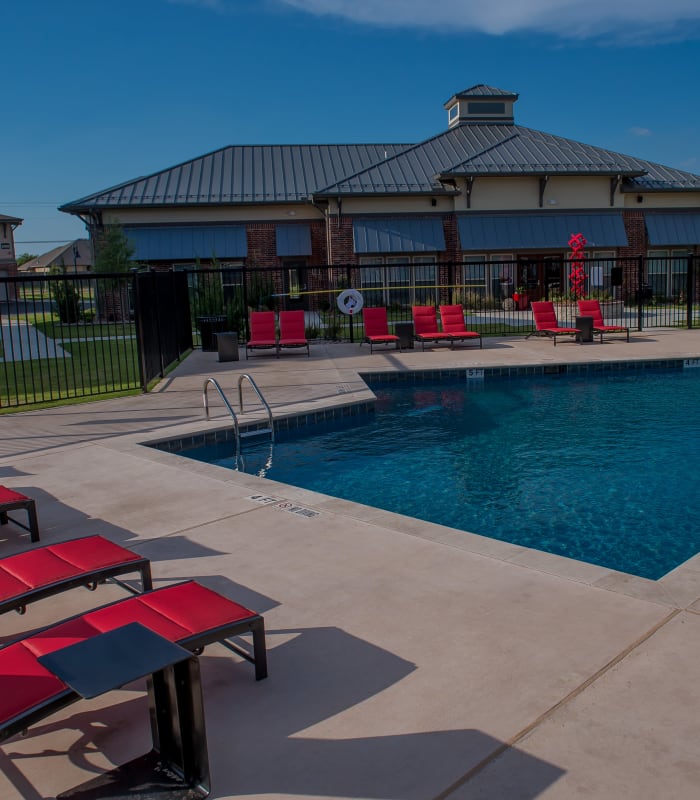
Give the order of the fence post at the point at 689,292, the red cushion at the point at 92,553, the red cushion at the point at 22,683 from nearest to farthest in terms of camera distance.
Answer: the red cushion at the point at 22,683, the red cushion at the point at 92,553, the fence post at the point at 689,292

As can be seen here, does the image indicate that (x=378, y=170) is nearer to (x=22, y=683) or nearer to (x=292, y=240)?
(x=292, y=240)

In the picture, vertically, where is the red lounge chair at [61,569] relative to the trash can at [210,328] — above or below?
below

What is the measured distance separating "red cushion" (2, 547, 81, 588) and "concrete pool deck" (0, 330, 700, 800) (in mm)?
323

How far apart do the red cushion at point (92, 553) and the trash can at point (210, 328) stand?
46.1 ft

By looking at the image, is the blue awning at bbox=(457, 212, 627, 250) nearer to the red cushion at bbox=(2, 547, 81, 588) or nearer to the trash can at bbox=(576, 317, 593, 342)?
the trash can at bbox=(576, 317, 593, 342)

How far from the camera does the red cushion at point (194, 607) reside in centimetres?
313

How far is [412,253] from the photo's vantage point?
31406 mm

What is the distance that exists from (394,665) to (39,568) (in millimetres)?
1875

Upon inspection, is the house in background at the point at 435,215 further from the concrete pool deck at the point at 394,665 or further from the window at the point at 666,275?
the concrete pool deck at the point at 394,665

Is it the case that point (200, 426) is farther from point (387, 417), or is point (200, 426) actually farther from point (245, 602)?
point (245, 602)

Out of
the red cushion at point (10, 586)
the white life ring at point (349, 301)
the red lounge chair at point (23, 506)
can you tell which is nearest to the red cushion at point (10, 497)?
the red lounge chair at point (23, 506)

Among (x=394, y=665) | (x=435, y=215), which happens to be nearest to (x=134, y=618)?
(x=394, y=665)

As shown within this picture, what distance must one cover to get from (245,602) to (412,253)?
28.4m

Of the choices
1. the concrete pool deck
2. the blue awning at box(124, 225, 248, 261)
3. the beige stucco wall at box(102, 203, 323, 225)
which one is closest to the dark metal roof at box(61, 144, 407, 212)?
the beige stucco wall at box(102, 203, 323, 225)
